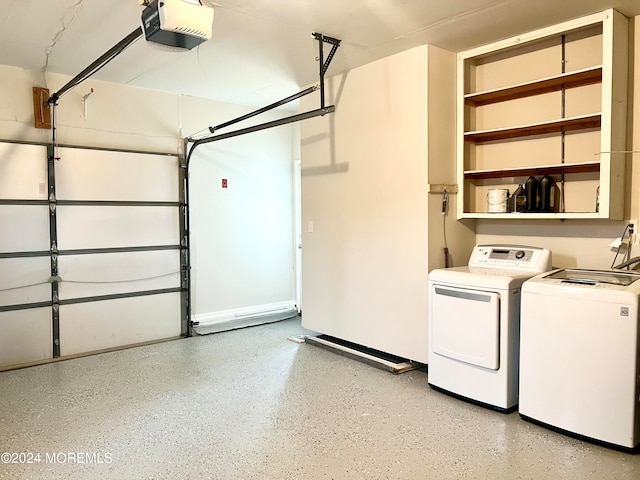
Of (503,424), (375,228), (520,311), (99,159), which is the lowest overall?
(503,424)

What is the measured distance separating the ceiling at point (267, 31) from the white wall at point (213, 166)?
0.30m

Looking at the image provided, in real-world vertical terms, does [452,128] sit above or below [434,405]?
above

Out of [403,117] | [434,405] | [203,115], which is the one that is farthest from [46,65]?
[434,405]

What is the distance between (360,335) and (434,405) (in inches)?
48.1

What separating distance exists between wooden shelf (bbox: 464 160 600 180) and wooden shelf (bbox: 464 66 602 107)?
0.61m

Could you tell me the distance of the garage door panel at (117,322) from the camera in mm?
4586

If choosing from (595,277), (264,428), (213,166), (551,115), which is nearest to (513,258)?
(595,277)

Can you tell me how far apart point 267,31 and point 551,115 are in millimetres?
2269

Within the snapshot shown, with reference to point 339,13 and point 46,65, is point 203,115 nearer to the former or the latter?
point 46,65

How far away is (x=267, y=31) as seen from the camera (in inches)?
135

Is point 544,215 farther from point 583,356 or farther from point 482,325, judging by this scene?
point 583,356

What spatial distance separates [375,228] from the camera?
4188 millimetres

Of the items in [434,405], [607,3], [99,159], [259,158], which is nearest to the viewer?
[607,3]

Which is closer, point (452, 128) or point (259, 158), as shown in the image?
point (452, 128)
